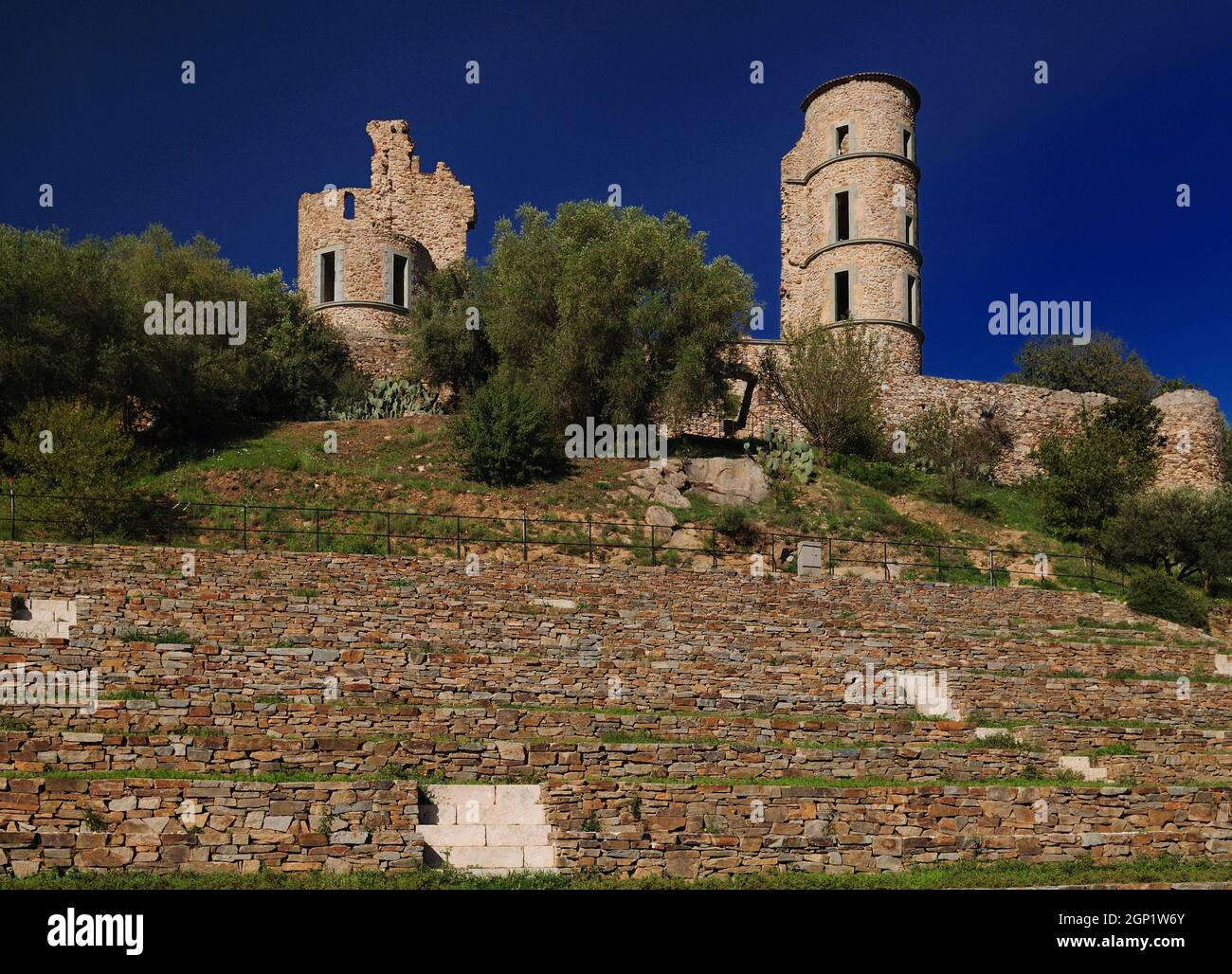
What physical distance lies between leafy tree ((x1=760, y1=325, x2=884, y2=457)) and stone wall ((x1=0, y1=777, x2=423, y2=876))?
86.6ft

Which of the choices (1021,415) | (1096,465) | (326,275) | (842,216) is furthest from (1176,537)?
(326,275)

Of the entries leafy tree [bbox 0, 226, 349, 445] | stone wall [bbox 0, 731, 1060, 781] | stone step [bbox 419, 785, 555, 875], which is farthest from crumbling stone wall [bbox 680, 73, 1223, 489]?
stone step [bbox 419, 785, 555, 875]

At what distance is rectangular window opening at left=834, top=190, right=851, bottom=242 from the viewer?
42156 millimetres

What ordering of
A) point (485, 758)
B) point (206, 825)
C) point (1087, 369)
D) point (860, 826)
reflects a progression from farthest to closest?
point (1087, 369), point (485, 758), point (860, 826), point (206, 825)

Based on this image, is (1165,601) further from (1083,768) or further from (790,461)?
(1083,768)

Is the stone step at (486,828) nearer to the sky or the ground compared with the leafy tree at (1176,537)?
nearer to the ground

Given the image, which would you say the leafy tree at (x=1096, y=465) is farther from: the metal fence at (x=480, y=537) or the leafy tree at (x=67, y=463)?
the leafy tree at (x=67, y=463)

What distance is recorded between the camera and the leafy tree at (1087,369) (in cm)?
5453

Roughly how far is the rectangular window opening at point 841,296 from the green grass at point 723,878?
3036cm

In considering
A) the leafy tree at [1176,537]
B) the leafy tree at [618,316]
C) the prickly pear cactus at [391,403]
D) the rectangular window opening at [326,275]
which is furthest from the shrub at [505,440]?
the leafy tree at [1176,537]

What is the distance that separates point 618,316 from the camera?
32.6 m

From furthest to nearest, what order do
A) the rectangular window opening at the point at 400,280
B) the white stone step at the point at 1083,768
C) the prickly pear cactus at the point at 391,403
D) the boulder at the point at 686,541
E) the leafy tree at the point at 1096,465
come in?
the rectangular window opening at the point at 400,280 < the prickly pear cactus at the point at 391,403 < the leafy tree at the point at 1096,465 < the boulder at the point at 686,541 < the white stone step at the point at 1083,768

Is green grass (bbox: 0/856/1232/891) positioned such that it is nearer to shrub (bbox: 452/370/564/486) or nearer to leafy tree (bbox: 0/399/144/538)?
leafy tree (bbox: 0/399/144/538)

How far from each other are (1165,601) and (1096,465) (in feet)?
29.8
